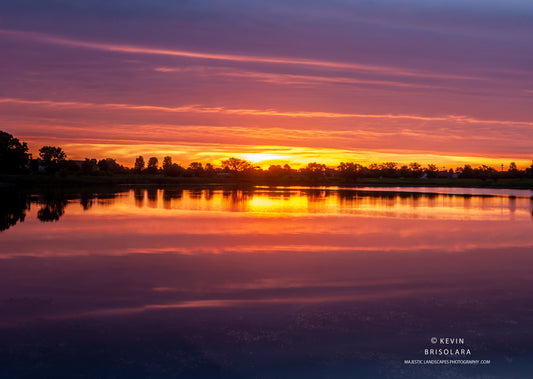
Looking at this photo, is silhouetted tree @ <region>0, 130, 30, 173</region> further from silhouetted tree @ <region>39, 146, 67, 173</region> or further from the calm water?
the calm water

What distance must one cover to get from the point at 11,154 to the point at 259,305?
9958cm

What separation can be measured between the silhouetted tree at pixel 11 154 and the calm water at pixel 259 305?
83.5 m

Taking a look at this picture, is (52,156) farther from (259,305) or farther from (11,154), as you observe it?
(259,305)

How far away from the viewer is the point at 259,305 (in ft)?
36.2

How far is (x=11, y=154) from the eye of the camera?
96.2m

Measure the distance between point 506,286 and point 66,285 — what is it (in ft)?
38.4

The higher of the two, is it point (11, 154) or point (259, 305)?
point (11, 154)

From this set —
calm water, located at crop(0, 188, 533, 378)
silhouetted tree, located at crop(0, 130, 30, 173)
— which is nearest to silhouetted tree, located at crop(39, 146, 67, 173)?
silhouetted tree, located at crop(0, 130, 30, 173)

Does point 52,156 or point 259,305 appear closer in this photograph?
point 259,305

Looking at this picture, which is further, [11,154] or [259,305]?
[11,154]

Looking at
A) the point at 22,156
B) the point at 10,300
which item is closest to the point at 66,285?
the point at 10,300

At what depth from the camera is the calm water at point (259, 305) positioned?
320 inches

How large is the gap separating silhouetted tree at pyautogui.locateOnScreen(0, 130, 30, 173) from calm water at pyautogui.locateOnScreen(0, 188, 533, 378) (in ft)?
274

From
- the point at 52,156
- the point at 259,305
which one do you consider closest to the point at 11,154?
the point at 52,156
